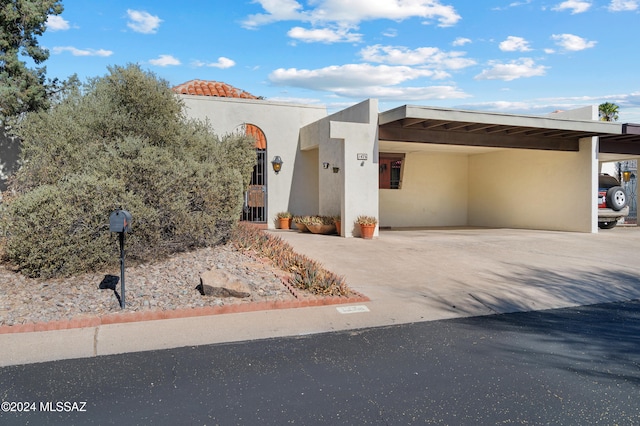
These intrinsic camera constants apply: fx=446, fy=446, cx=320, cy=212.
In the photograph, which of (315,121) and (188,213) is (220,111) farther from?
(188,213)

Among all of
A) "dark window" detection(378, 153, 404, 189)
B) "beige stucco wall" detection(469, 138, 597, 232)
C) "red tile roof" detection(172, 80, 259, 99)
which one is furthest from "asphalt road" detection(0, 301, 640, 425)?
"red tile roof" detection(172, 80, 259, 99)

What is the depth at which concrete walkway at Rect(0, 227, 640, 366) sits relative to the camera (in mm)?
4992

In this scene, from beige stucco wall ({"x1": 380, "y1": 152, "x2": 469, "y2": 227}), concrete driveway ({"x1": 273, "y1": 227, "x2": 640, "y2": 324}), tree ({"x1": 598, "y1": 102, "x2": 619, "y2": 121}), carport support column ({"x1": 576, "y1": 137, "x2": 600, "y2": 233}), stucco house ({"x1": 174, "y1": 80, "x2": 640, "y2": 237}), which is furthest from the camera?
tree ({"x1": 598, "y1": 102, "x2": 619, "y2": 121})

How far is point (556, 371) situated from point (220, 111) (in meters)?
13.7

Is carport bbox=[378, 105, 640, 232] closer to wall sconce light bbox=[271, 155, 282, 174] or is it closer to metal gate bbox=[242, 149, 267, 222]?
wall sconce light bbox=[271, 155, 282, 174]

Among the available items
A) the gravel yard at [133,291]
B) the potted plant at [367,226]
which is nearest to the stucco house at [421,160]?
the potted plant at [367,226]

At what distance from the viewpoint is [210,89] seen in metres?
18.0

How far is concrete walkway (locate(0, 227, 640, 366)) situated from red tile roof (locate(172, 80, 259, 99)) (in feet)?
25.2

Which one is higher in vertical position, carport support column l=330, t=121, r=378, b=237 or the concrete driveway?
carport support column l=330, t=121, r=378, b=237

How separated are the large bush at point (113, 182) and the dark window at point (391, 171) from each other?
8.99 m

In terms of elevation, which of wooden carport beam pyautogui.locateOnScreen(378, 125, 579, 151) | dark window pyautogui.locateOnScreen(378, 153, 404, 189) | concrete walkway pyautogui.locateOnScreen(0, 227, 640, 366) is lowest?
concrete walkway pyautogui.locateOnScreen(0, 227, 640, 366)

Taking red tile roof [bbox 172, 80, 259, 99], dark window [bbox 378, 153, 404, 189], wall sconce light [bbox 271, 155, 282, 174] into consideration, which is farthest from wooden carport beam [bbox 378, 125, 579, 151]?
red tile roof [bbox 172, 80, 259, 99]

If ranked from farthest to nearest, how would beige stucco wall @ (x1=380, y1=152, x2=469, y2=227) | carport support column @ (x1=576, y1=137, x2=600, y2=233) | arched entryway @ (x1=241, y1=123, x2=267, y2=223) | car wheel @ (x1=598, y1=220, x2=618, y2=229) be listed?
beige stucco wall @ (x1=380, y1=152, x2=469, y2=227) < car wheel @ (x1=598, y1=220, x2=618, y2=229) < arched entryway @ (x1=241, y1=123, x2=267, y2=223) < carport support column @ (x1=576, y1=137, x2=600, y2=233)

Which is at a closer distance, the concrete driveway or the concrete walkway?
the concrete walkway
